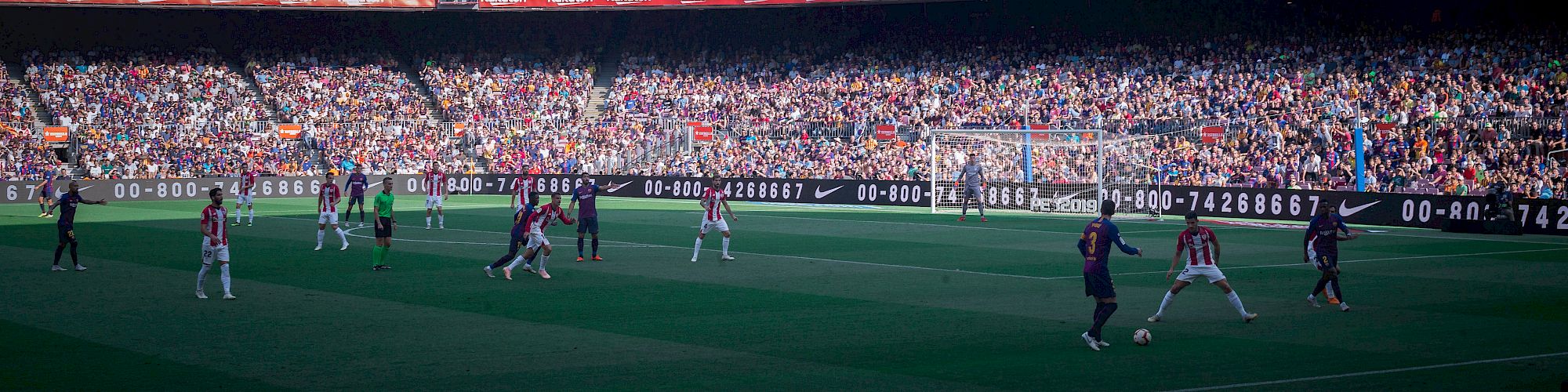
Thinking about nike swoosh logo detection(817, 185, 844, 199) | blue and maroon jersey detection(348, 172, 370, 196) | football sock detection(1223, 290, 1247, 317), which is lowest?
football sock detection(1223, 290, 1247, 317)

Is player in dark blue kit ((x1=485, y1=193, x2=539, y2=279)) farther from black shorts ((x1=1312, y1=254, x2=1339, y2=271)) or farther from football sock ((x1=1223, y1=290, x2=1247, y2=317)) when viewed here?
black shorts ((x1=1312, y1=254, x2=1339, y2=271))

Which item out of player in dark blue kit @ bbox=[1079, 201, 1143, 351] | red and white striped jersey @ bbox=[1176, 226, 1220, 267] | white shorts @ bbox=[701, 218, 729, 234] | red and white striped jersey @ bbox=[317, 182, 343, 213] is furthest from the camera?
red and white striped jersey @ bbox=[317, 182, 343, 213]

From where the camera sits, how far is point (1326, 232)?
17.8 metres

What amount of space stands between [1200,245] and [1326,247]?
304cm

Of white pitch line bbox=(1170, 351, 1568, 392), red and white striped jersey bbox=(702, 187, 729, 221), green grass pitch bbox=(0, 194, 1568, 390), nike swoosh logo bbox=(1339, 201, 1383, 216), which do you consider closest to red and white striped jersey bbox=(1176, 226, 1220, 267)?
green grass pitch bbox=(0, 194, 1568, 390)

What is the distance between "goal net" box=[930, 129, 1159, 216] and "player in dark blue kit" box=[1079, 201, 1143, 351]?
2289cm

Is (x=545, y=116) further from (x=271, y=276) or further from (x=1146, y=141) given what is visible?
(x=271, y=276)

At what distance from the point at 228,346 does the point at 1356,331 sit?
40.3ft

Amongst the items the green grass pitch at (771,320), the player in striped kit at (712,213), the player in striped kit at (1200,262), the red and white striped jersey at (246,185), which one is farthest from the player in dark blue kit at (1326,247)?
the red and white striped jersey at (246,185)

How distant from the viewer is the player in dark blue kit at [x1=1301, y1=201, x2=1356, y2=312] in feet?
57.1

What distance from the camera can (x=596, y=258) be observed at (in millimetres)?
24516

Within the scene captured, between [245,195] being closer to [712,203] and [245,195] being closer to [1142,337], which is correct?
[712,203]

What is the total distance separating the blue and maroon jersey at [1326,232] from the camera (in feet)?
58.2

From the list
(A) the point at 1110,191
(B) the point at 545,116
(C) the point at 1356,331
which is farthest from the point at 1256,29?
(C) the point at 1356,331
